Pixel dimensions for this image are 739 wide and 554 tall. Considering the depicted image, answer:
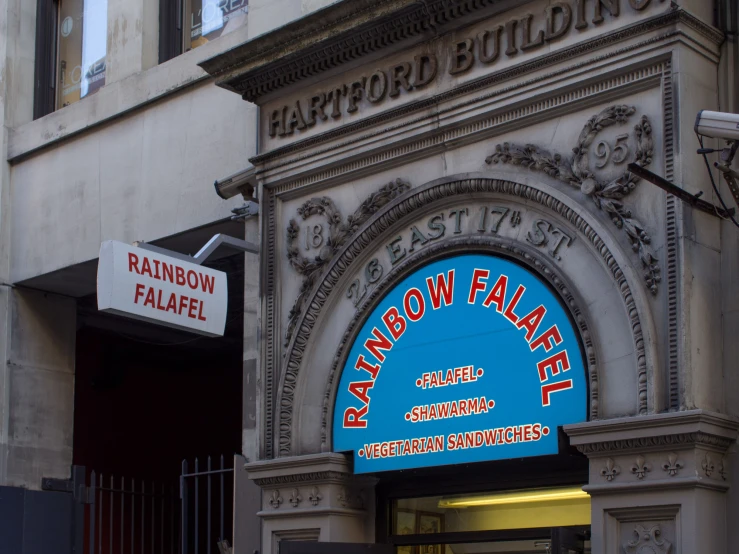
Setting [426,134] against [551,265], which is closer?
[551,265]

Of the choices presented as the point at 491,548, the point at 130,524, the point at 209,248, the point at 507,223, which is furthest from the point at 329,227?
the point at 130,524

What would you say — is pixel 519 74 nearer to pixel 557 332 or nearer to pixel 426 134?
pixel 426 134

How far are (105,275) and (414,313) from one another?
2616 mm

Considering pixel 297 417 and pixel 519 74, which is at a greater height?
pixel 519 74

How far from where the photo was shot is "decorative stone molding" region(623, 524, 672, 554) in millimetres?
8320

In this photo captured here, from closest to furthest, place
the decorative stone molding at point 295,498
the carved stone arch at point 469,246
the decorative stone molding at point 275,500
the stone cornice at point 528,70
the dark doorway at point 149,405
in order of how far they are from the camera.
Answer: the carved stone arch at point 469,246
the stone cornice at point 528,70
the decorative stone molding at point 295,498
the decorative stone molding at point 275,500
the dark doorway at point 149,405

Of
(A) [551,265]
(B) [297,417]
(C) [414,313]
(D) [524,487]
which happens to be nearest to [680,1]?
(A) [551,265]

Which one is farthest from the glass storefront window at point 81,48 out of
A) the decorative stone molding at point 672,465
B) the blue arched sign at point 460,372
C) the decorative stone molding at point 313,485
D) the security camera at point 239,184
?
the decorative stone molding at point 672,465

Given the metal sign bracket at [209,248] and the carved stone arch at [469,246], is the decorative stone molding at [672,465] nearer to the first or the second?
the carved stone arch at [469,246]

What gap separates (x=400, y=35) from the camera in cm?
1070

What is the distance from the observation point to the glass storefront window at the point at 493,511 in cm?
966

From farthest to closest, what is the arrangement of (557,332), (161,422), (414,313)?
(161,422)
(414,313)
(557,332)

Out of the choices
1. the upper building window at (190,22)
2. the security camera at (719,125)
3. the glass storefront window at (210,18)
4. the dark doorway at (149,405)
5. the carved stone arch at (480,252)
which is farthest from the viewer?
the dark doorway at (149,405)

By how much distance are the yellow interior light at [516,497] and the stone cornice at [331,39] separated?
388 cm
